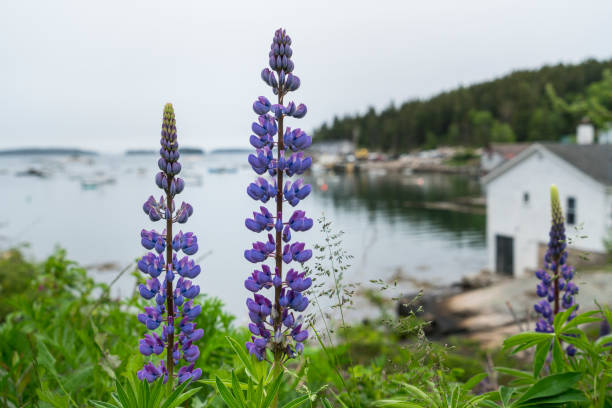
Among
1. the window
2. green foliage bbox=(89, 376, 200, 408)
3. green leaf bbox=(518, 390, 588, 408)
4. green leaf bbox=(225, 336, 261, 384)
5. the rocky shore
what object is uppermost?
green leaf bbox=(225, 336, 261, 384)

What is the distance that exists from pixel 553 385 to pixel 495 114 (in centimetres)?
16222

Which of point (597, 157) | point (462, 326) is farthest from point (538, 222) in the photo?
point (462, 326)

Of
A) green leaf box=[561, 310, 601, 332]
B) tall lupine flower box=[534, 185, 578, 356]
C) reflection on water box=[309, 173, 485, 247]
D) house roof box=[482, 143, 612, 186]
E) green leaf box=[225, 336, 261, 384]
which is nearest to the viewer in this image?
green leaf box=[225, 336, 261, 384]

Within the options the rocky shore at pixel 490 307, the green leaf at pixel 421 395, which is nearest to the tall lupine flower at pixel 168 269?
the green leaf at pixel 421 395

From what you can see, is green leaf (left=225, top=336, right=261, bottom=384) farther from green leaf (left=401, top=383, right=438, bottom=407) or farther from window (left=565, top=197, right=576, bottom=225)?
window (left=565, top=197, right=576, bottom=225)

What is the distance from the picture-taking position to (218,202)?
254ft

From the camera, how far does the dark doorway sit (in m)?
31.2

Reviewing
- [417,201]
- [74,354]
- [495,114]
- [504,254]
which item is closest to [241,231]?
[504,254]

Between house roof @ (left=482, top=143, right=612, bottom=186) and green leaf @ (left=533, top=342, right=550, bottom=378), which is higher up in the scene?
house roof @ (left=482, top=143, right=612, bottom=186)

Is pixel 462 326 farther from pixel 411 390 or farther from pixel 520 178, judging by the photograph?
pixel 411 390

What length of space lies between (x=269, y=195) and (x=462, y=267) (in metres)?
40.3

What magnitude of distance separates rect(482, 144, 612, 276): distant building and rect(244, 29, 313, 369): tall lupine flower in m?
27.0

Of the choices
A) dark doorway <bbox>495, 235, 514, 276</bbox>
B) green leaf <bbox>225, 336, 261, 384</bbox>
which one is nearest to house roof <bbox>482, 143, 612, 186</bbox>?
dark doorway <bbox>495, 235, 514, 276</bbox>

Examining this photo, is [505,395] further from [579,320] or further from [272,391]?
[272,391]
